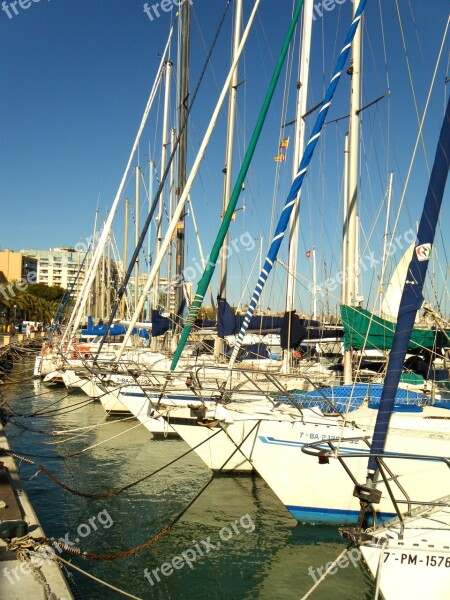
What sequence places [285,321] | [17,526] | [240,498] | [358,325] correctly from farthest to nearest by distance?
1. [285,321]
2. [358,325]
3. [240,498]
4. [17,526]

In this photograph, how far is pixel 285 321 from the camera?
15742 millimetres

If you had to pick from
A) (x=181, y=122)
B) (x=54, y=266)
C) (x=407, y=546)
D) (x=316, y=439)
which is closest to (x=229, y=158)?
(x=181, y=122)

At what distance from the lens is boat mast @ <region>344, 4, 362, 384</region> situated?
1436cm

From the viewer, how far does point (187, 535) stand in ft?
34.6

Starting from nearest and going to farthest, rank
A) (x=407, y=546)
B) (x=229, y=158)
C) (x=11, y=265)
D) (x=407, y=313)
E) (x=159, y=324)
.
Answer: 1. (x=407, y=546)
2. (x=407, y=313)
3. (x=229, y=158)
4. (x=159, y=324)
5. (x=11, y=265)

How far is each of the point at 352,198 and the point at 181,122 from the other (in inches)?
358

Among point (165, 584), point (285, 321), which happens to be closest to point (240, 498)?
point (165, 584)

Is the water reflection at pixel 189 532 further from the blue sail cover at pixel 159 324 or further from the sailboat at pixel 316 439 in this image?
the blue sail cover at pixel 159 324

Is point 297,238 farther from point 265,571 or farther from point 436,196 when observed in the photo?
point 265,571

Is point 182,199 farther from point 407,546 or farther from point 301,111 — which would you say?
point 407,546

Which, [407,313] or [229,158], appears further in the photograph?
[229,158]

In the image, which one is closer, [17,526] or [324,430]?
[17,526]

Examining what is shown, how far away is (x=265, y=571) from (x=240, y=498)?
341cm

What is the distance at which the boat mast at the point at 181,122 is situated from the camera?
68.0ft
